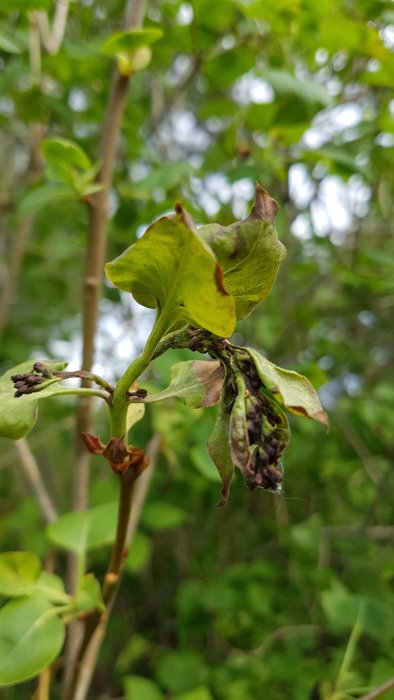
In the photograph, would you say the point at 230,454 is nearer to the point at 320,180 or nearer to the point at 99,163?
the point at 99,163

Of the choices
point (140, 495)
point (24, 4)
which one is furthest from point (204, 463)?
point (24, 4)

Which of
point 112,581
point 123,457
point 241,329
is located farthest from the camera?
point 241,329

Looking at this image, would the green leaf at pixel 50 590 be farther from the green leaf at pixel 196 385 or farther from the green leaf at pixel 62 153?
the green leaf at pixel 62 153

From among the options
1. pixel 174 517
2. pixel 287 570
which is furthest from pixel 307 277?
pixel 174 517

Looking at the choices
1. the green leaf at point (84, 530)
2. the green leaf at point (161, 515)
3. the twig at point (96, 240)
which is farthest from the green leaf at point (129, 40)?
the green leaf at point (161, 515)

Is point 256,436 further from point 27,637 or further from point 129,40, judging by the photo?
point 129,40

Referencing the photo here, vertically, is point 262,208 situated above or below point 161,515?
above
